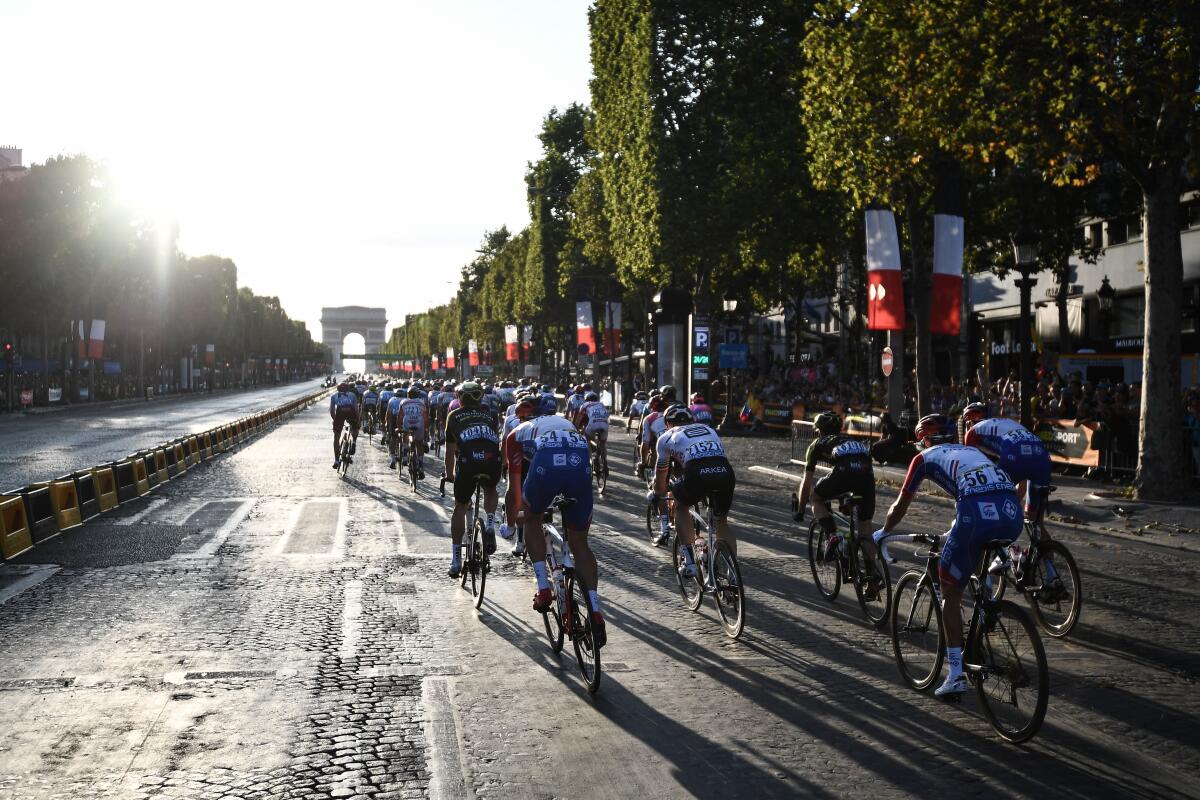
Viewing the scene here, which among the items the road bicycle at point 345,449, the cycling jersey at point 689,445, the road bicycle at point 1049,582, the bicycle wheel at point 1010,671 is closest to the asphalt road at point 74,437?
the road bicycle at point 345,449

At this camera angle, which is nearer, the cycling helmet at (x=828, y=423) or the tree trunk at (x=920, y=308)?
the cycling helmet at (x=828, y=423)

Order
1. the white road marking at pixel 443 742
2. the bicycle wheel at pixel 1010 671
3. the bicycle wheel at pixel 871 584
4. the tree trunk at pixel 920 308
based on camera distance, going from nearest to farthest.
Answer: the white road marking at pixel 443 742 → the bicycle wheel at pixel 1010 671 → the bicycle wheel at pixel 871 584 → the tree trunk at pixel 920 308

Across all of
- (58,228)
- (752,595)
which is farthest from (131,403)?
(752,595)

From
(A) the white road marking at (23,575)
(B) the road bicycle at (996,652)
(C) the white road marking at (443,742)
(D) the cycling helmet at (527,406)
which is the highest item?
(D) the cycling helmet at (527,406)

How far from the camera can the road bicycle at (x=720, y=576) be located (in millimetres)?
9445

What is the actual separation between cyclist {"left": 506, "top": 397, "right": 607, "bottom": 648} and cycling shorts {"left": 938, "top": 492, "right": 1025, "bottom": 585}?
244cm

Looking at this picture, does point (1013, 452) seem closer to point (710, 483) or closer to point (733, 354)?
point (710, 483)

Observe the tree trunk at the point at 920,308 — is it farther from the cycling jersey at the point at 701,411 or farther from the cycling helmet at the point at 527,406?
the cycling helmet at the point at 527,406

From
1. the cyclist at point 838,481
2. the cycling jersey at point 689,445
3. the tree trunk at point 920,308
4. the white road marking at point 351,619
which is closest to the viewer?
the white road marking at point 351,619

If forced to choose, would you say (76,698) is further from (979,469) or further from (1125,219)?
(1125,219)

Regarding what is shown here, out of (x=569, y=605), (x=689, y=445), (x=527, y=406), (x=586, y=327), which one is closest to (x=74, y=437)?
(x=586, y=327)

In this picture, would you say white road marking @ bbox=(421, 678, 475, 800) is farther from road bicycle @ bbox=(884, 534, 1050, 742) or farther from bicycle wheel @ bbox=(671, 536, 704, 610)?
bicycle wheel @ bbox=(671, 536, 704, 610)

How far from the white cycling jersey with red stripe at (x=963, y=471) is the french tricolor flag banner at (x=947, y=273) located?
47.9 ft

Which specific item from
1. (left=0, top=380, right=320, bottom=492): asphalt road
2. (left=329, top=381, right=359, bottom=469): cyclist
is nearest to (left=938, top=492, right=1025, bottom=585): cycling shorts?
(left=0, top=380, right=320, bottom=492): asphalt road
